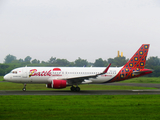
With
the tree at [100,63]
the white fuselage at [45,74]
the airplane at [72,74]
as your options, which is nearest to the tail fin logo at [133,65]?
the airplane at [72,74]

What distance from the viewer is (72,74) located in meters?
31.1

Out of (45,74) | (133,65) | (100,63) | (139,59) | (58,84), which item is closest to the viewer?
(58,84)

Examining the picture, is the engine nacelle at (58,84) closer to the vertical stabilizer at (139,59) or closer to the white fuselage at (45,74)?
the white fuselage at (45,74)

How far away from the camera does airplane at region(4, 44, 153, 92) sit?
1150 inches

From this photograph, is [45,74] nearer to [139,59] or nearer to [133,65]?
[133,65]

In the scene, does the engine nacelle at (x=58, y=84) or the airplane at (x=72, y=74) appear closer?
the engine nacelle at (x=58, y=84)

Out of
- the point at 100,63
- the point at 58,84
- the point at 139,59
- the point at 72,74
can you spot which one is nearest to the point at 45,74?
the point at 58,84

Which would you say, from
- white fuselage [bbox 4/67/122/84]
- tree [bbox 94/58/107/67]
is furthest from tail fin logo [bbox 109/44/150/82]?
tree [bbox 94/58/107/67]

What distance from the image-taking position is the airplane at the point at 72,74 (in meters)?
29.2

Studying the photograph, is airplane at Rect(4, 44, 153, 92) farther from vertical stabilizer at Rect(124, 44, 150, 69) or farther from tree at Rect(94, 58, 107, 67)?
tree at Rect(94, 58, 107, 67)

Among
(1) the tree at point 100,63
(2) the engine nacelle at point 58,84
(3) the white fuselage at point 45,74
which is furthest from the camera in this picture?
(1) the tree at point 100,63

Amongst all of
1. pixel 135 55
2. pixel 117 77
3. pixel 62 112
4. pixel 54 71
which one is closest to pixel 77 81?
pixel 54 71

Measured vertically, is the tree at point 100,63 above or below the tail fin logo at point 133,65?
above

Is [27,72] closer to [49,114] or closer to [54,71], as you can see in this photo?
[54,71]
